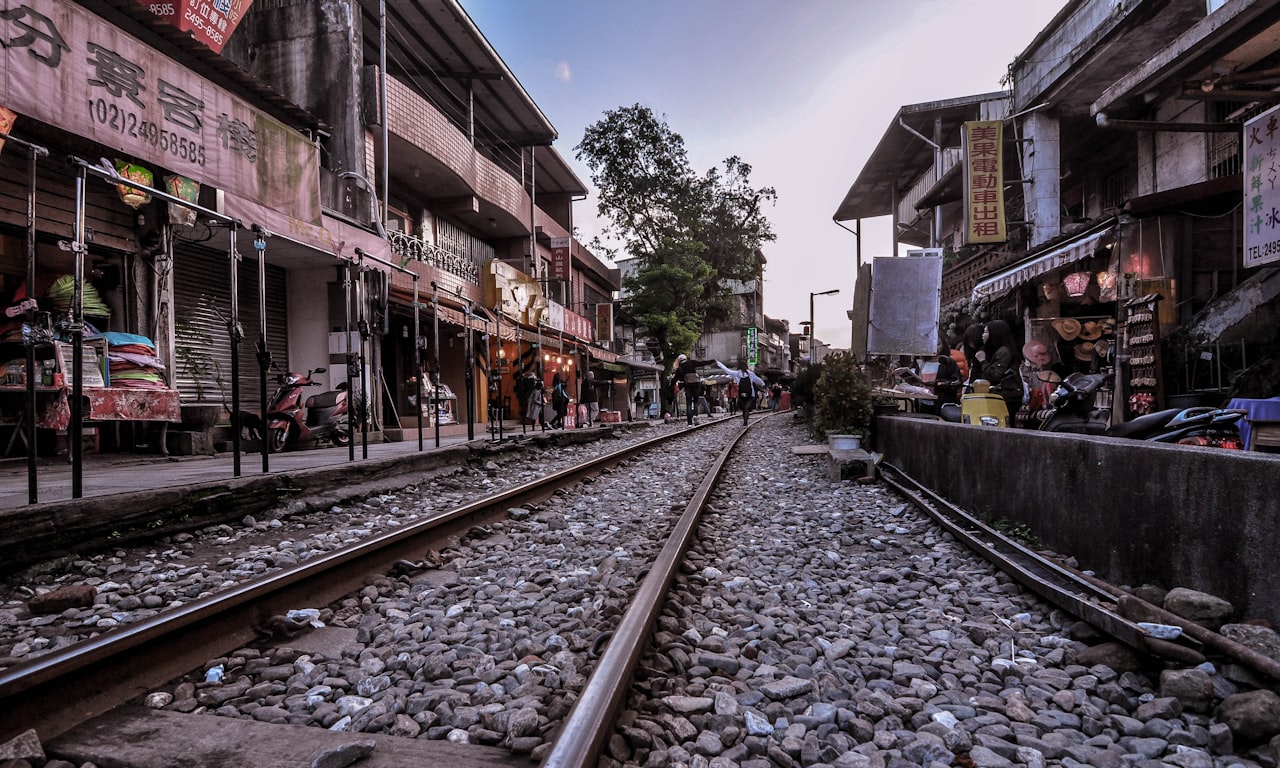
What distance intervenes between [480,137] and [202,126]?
13.0m

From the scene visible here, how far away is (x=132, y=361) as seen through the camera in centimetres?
730

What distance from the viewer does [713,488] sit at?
696cm

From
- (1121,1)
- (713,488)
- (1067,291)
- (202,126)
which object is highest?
(1121,1)

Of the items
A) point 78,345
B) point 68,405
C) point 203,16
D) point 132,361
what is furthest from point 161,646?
point 203,16

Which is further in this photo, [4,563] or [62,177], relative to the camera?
[62,177]

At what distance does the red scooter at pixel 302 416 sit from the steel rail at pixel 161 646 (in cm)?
473

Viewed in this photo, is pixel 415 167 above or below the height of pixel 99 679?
above

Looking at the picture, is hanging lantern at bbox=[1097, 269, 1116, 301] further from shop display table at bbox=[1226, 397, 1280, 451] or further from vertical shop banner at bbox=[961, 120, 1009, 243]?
shop display table at bbox=[1226, 397, 1280, 451]

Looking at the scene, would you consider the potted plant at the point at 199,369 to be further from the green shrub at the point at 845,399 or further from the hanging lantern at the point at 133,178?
the green shrub at the point at 845,399

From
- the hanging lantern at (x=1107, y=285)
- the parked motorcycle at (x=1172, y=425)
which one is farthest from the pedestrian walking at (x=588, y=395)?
the parked motorcycle at (x=1172, y=425)

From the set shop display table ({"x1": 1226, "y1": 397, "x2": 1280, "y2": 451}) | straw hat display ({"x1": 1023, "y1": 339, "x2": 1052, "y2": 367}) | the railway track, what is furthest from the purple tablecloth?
straw hat display ({"x1": 1023, "y1": 339, "x2": 1052, "y2": 367})

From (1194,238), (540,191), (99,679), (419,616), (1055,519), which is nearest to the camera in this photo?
(99,679)

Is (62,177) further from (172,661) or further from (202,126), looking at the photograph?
(172,661)

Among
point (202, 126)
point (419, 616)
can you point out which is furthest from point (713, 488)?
point (202, 126)
